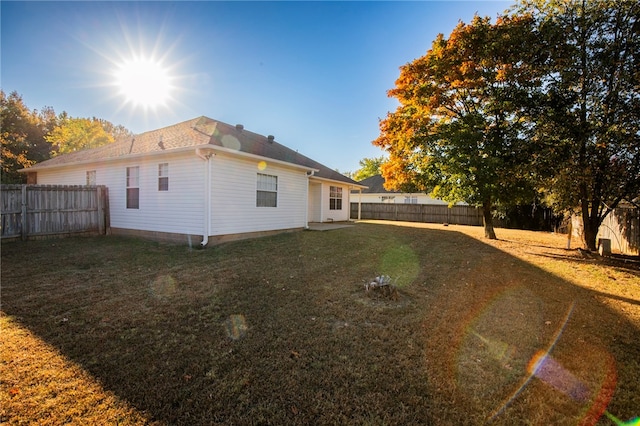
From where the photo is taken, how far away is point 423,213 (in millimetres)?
22578

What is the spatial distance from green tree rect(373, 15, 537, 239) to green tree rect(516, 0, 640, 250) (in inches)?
26.2

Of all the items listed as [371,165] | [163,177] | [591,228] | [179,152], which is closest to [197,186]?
[179,152]

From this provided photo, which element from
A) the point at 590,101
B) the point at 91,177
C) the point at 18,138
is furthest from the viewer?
the point at 18,138

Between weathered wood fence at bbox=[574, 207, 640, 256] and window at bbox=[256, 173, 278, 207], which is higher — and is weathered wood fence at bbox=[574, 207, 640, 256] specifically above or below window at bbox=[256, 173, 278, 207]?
below

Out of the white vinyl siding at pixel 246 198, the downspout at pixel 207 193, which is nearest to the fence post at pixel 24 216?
the downspout at pixel 207 193

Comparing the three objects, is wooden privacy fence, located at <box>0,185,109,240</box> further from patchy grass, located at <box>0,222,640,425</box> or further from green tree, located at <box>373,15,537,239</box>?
green tree, located at <box>373,15,537,239</box>

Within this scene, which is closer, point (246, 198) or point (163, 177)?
point (163, 177)

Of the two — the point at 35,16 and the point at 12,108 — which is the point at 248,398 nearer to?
the point at 35,16

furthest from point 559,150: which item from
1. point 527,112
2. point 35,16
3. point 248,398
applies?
point 35,16

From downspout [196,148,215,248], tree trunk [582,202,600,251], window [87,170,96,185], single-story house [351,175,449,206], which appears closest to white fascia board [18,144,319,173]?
downspout [196,148,215,248]

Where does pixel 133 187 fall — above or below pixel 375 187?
below

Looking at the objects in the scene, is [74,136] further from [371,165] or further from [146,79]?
[371,165]

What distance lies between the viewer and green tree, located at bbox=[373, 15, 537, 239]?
30.5 ft

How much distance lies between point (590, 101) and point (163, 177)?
13238 mm
